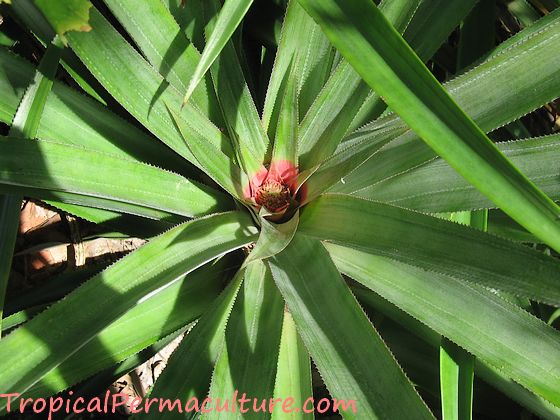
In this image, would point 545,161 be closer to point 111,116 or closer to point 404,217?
point 404,217

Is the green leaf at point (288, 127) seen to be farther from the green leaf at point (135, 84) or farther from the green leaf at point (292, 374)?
the green leaf at point (292, 374)

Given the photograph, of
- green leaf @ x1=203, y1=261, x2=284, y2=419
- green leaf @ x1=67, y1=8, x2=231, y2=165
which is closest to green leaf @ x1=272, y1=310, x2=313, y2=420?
green leaf @ x1=203, y1=261, x2=284, y2=419

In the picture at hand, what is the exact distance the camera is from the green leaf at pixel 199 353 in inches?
38.5

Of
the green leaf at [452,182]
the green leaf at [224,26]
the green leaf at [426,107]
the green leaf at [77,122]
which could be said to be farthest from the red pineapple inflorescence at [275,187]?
the green leaf at [426,107]

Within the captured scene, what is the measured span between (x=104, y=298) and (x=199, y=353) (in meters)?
0.27

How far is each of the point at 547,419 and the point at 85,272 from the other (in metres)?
0.95

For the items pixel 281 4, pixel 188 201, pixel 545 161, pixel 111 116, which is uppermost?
pixel 281 4

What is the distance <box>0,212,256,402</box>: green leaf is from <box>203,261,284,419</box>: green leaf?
9 cm

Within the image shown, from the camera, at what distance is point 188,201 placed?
3.19 feet

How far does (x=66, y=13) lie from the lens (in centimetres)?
70

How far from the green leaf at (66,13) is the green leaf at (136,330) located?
16.6 inches

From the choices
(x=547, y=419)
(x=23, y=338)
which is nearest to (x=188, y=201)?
(x=23, y=338)

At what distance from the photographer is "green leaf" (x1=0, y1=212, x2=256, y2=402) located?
0.70 meters

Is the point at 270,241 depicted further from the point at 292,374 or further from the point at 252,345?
the point at 292,374
